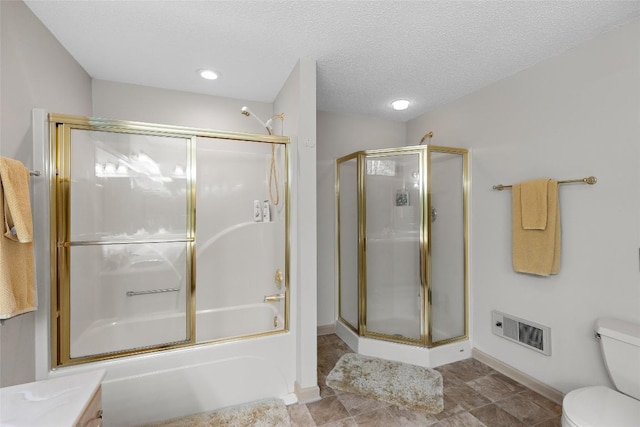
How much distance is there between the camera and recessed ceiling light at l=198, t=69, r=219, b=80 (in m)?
2.25

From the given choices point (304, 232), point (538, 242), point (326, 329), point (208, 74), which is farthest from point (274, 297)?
point (538, 242)

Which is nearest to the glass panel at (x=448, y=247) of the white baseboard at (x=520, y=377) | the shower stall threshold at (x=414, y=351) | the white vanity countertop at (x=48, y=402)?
the shower stall threshold at (x=414, y=351)

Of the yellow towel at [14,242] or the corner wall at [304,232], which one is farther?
the corner wall at [304,232]

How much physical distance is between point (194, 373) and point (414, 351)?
1.77m

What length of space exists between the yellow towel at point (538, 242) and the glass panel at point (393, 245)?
0.73 m

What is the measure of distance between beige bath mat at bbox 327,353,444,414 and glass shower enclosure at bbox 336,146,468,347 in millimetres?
249

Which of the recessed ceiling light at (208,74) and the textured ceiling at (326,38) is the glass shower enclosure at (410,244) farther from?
the recessed ceiling light at (208,74)

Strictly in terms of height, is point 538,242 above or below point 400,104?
below

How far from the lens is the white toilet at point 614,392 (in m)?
1.30

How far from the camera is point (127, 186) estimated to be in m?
2.10

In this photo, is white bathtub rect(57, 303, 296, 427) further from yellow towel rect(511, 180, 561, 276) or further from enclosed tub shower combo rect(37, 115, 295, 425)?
yellow towel rect(511, 180, 561, 276)

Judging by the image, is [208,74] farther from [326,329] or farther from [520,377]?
[520,377]

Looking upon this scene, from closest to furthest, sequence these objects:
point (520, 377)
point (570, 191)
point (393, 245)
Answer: point (570, 191) → point (520, 377) → point (393, 245)

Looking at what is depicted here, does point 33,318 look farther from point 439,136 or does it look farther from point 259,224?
point 439,136
